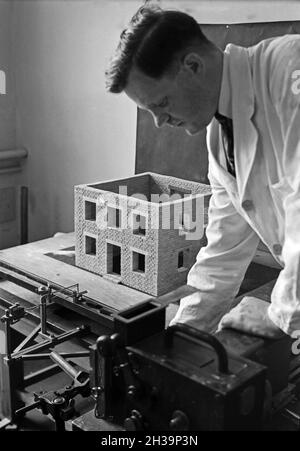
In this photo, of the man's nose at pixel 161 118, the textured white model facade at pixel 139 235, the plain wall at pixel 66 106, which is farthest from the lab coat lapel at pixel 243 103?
the plain wall at pixel 66 106

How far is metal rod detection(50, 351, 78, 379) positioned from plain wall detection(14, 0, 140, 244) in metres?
Result: 1.00

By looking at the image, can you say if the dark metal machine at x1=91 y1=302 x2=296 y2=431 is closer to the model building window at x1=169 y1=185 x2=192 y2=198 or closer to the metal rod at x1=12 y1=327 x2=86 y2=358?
the metal rod at x1=12 y1=327 x2=86 y2=358

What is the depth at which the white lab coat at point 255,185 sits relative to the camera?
940mm

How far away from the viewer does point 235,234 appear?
46.3 inches

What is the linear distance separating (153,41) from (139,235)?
0.71 m

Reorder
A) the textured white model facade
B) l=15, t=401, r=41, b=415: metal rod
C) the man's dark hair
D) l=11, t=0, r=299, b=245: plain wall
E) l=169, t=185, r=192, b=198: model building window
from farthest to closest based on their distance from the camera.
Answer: l=11, t=0, r=299, b=245: plain wall → l=169, t=185, r=192, b=198: model building window → the textured white model facade → l=15, t=401, r=41, b=415: metal rod → the man's dark hair

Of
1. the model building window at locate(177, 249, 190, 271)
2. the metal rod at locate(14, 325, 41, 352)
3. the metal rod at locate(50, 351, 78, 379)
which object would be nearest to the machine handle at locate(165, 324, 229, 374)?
the metal rod at locate(50, 351, 78, 379)

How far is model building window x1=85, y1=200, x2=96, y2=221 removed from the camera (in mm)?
1712

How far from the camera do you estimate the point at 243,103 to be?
1.01 metres

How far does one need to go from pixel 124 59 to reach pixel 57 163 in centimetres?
158

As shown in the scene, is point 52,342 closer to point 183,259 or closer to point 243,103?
point 183,259

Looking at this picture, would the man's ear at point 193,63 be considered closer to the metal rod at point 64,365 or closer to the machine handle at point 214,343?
the machine handle at point 214,343

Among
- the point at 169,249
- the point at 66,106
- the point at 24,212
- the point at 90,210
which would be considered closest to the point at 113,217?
the point at 90,210

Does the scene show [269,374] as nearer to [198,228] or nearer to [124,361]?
[124,361]
